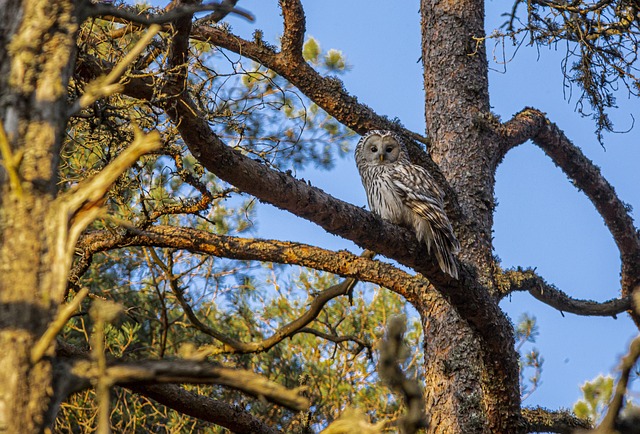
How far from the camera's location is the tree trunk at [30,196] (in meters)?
1.71

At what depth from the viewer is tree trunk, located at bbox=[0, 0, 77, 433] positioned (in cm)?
171

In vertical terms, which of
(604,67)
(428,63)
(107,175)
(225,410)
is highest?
(428,63)

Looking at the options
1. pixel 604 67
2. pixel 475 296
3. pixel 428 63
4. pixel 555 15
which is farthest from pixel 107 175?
pixel 428 63

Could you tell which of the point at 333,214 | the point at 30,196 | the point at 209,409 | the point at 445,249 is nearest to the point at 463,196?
the point at 445,249

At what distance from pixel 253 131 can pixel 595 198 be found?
353 cm

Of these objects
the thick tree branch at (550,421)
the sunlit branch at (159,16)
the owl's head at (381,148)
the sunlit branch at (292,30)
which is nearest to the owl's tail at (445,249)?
the thick tree branch at (550,421)

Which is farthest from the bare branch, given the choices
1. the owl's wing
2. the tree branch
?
the owl's wing

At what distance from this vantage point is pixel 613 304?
20.7 feet

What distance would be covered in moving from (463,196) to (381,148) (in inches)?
30.0

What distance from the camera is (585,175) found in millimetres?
6828

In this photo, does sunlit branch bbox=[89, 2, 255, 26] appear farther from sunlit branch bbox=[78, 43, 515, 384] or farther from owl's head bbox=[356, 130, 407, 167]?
owl's head bbox=[356, 130, 407, 167]

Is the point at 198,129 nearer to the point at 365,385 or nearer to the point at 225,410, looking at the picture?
the point at 225,410

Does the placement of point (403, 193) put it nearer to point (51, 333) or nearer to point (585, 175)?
point (585, 175)

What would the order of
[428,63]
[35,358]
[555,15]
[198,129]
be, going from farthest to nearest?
1. [428,63]
2. [555,15]
3. [198,129]
4. [35,358]
